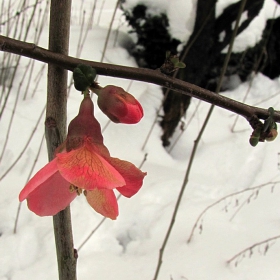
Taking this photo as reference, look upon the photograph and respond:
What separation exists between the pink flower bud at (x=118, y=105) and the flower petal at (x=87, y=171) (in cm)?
4

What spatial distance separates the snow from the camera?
49.8 inches

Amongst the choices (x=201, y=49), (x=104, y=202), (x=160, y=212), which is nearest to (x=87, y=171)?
(x=104, y=202)

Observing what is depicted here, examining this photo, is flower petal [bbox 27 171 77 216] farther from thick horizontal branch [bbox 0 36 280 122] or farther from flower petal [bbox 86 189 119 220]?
thick horizontal branch [bbox 0 36 280 122]

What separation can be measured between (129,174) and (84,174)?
0.06 m

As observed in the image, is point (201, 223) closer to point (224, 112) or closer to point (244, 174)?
point (244, 174)

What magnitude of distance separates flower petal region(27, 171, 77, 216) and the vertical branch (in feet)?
0.10

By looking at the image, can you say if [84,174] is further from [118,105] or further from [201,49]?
[201,49]

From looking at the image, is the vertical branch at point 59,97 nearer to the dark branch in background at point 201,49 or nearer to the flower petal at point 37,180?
the flower petal at point 37,180

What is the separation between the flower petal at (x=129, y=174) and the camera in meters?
0.37

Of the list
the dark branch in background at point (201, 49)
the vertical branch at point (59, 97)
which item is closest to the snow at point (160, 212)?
the dark branch in background at point (201, 49)

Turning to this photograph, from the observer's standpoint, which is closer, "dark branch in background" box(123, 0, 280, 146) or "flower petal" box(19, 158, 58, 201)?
"flower petal" box(19, 158, 58, 201)

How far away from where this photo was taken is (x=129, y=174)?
369mm

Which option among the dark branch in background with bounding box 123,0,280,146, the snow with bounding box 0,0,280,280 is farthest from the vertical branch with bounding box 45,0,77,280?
the dark branch in background with bounding box 123,0,280,146

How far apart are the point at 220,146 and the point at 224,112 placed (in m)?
0.40
